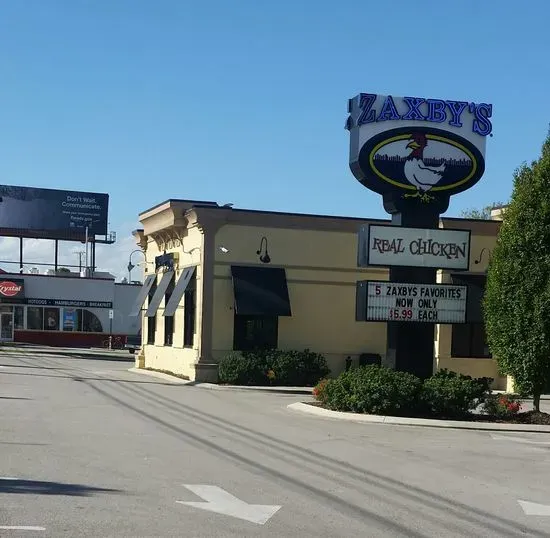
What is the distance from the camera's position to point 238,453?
44.5 feet

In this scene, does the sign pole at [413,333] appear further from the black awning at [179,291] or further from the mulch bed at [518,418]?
the black awning at [179,291]

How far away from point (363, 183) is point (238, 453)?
1104 cm

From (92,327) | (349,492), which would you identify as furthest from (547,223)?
(92,327)

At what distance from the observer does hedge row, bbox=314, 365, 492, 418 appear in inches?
779

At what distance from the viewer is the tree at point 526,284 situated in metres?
19.5

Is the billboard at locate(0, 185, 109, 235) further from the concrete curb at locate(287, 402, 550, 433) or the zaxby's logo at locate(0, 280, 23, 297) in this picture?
the concrete curb at locate(287, 402, 550, 433)

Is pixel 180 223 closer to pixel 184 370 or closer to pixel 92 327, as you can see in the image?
pixel 184 370

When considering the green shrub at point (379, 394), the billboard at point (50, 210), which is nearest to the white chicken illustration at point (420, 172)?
the green shrub at point (379, 394)

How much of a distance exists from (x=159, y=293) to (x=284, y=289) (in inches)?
260

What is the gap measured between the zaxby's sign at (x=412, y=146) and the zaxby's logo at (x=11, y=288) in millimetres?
41139

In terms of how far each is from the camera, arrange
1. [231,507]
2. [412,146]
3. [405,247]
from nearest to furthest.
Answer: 1. [231,507]
2. [405,247]
3. [412,146]

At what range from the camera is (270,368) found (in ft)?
96.6

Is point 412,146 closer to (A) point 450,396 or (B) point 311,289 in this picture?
(A) point 450,396

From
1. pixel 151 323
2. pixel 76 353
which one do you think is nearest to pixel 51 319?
pixel 76 353
